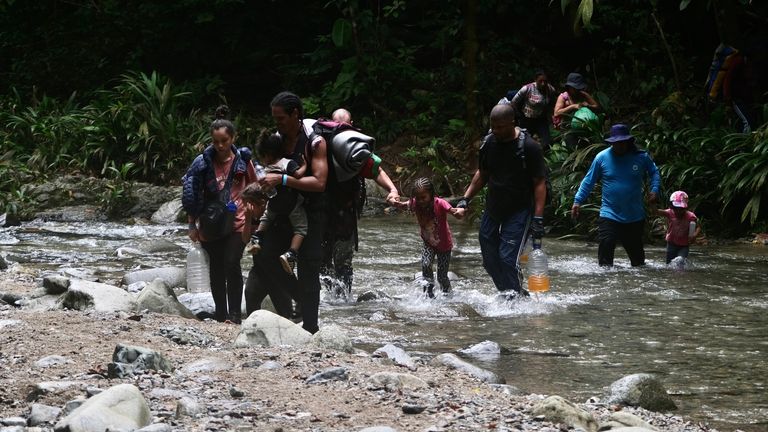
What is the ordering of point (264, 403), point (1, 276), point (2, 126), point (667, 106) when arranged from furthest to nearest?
point (2, 126) < point (667, 106) < point (1, 276) < point (264, 403)

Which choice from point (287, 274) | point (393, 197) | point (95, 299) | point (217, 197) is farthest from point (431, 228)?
point (95, 299)

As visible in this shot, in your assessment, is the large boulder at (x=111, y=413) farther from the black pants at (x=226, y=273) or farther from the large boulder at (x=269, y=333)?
the black pants at (x=226, y=273)

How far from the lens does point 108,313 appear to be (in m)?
7.10

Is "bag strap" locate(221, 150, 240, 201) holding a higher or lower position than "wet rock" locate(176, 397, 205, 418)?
higher

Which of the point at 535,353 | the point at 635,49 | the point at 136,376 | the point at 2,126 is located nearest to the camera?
the point at 136,376

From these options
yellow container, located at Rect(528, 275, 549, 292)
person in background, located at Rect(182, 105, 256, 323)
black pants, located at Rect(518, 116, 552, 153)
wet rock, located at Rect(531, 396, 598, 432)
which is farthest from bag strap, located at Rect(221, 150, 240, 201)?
black pants, located at Rect(518, 116, 552, 153)

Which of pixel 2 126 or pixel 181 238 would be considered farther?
pixel 2 126

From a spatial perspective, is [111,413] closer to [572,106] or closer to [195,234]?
[195,234]

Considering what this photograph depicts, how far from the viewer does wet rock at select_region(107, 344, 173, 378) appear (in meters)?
5.20

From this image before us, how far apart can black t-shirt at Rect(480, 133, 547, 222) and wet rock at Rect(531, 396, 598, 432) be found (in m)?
3.65

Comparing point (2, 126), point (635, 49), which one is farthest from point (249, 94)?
point (635, 49)

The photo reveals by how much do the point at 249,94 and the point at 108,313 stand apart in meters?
16.2

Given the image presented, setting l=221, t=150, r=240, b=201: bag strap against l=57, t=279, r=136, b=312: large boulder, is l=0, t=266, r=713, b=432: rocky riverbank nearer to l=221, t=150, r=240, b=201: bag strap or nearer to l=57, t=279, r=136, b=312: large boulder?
l=57, t=279, r=136, b=312: large boulder

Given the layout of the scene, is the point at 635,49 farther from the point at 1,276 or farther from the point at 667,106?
the point at 1,276
